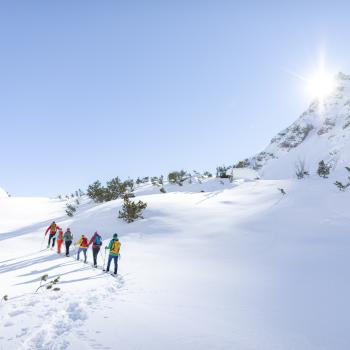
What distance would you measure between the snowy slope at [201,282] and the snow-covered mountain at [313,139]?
6111 centimetres

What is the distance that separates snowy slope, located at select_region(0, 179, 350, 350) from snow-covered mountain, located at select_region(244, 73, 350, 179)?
61.1 m

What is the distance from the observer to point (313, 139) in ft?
330

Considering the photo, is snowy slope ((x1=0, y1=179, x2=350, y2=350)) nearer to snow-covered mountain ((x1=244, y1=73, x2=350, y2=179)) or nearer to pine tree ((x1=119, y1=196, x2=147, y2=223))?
pine tree ((x1=119, y1=196, x2=147, y2=223))

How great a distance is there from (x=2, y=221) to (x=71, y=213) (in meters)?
5.56

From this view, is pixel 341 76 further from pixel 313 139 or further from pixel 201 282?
pixel 201 282

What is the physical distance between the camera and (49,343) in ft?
16.8

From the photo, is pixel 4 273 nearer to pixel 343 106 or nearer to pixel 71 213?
pixel 71 213

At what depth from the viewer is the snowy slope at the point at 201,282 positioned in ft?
18.6

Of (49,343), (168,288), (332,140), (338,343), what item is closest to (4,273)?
(168,288)

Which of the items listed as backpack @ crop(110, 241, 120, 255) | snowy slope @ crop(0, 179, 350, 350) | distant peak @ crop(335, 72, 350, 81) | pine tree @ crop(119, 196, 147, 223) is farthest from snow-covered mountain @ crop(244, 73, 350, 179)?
backpack @ crop(110, 241, 120, 255)

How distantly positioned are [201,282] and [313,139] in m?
99.4

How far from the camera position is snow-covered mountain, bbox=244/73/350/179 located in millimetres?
83875

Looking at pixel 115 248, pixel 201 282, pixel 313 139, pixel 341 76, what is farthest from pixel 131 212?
pixel 341 76

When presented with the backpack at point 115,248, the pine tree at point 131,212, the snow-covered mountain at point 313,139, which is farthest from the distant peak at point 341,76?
the backpack at point 115,248
